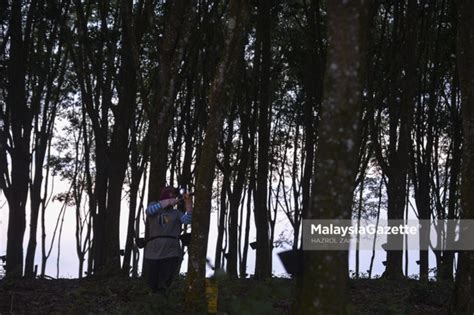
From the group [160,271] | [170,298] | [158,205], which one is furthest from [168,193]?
[170,298]

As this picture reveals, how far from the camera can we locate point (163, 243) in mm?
8828

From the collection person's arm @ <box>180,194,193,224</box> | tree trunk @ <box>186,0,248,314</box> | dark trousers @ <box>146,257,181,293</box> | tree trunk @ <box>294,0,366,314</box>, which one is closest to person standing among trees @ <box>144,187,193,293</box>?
dark trousers @ <box>146,257,181,293</box>

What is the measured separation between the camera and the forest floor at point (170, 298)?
7.48 m

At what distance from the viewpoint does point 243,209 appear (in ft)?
85.5

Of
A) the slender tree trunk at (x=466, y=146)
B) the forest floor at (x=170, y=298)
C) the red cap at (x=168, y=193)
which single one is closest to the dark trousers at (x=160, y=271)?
the forest floor at (x=170, y=298)

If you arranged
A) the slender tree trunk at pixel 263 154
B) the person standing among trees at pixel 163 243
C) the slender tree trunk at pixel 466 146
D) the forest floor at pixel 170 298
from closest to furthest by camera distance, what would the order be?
the slender tree trunk at pixel 466 146
the forest floor at pixel 170 298
the person standing among trees at pixel 163 243
the slender tree trunk at pixel 263 154

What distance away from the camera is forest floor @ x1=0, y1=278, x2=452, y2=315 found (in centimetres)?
748

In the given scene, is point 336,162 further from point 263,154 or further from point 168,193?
point 263,154

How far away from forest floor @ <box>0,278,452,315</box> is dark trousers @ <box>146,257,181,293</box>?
0.14 metres

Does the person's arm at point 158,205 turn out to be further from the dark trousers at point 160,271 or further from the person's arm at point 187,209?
the dark trousers at point 160,271

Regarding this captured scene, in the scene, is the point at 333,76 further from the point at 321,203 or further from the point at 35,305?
the point at 35,305

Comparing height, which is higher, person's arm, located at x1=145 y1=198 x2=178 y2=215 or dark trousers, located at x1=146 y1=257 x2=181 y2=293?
person's arm, located at x1=145 y1=198 x2=178 y2=215

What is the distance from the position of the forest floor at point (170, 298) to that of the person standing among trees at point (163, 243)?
205 millimetres

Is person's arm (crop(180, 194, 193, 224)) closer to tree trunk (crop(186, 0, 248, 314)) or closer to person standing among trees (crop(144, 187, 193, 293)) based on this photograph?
person standing among trees (crop(144, 187, 193, 293))
